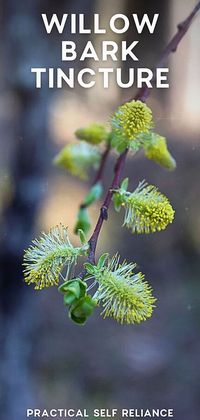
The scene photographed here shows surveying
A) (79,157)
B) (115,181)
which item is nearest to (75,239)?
(79,157)

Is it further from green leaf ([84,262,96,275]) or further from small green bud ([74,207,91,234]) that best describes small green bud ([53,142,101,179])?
green leaf ([84,262,96,275])

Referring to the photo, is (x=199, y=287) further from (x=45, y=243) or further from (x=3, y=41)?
(x=45, y=243)

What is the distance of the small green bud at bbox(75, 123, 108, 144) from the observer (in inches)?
18.8

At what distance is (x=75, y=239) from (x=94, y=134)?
1.29ft

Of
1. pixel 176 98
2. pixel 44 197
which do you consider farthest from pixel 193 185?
pixel 44 197

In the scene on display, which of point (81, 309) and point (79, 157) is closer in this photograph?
point (81, 309)

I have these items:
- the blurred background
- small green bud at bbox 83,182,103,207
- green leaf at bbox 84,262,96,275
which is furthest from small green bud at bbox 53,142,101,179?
the blurred background

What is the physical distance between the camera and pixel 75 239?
0.86 meters

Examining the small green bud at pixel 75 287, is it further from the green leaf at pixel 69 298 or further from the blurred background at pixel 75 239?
the blurred background at pixel 75 239

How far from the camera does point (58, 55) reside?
3.17 ft

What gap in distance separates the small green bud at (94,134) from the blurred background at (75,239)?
367 mm

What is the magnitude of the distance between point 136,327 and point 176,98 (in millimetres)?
700

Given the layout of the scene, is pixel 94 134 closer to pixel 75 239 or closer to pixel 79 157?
pixel 79 157

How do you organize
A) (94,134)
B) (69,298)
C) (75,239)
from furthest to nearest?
1. (75,239)
2. (94,134)
3. (69,298)
